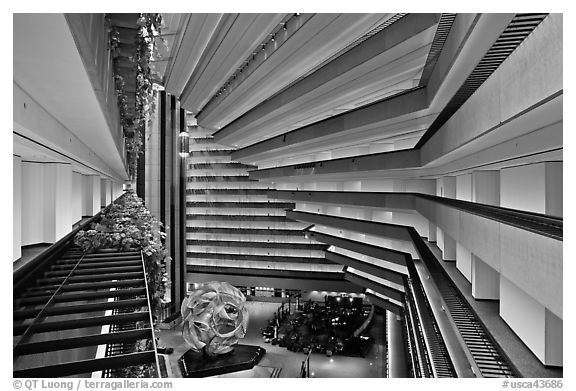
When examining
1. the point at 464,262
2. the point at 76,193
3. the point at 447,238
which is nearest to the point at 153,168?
the point at 76,193

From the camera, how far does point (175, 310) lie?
20.8 m

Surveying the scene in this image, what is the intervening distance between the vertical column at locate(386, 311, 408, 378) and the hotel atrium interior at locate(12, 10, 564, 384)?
94 millimetres

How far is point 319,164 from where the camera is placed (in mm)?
12086

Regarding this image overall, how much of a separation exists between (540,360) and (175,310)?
19.2 meters

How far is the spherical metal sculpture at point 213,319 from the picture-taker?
35.8 ft

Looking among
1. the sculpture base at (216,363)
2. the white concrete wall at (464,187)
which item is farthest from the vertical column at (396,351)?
the white concrete wall at (464,187)

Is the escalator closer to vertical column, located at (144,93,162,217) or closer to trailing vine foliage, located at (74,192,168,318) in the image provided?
trailing vine foliage, located at (74,192,168,318)

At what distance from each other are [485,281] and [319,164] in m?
7.13

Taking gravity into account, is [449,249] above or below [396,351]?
above

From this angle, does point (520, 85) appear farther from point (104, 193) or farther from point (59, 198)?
point (104, 193)

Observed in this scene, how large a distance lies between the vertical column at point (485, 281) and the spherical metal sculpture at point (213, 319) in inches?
273

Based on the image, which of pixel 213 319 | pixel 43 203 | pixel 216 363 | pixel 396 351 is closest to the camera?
pixel 43 203

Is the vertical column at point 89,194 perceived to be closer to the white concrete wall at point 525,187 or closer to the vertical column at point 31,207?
the vertical column at point 31,207

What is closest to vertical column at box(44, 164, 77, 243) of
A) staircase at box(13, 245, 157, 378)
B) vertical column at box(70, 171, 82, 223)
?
staircase at box(13, 245, 157, 378)
